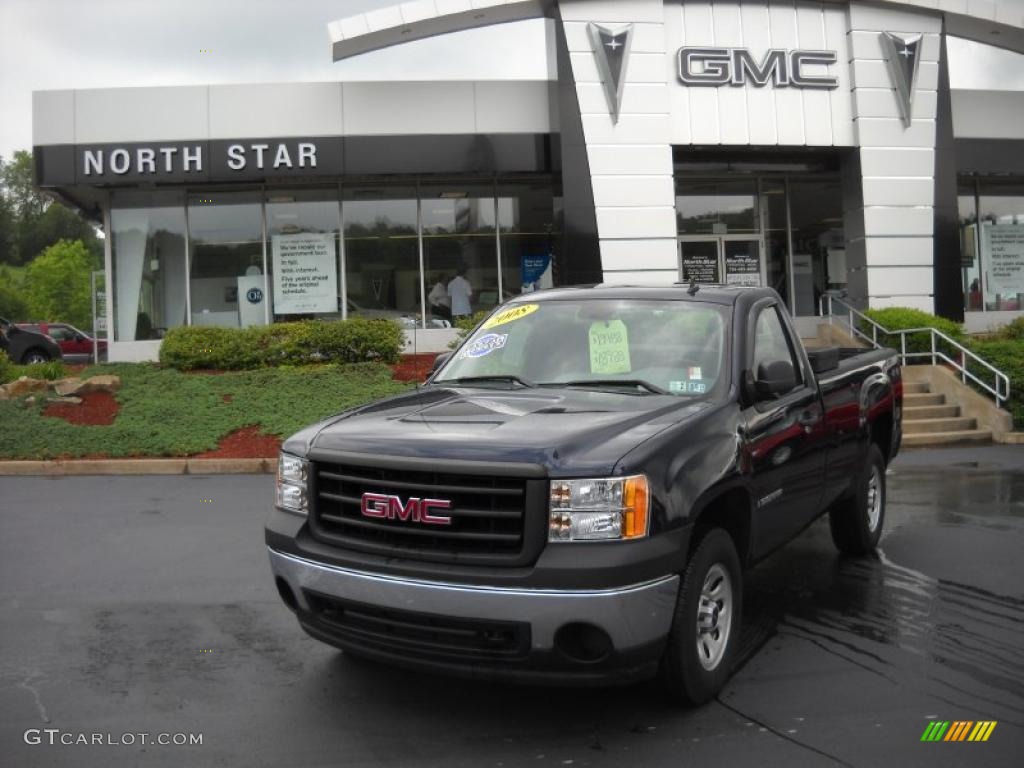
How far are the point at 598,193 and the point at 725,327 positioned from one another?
537 inches

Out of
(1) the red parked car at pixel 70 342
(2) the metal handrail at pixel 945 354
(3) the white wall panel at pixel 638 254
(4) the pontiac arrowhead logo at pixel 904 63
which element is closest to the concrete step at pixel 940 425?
(2) the metal handrail at pixel 945 354

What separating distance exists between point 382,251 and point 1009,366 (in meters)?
12.3

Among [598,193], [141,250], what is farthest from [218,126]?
[598,193]

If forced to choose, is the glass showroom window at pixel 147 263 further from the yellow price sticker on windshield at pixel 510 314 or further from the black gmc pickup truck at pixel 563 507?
the black gmc pickup truck at pixel 563 507

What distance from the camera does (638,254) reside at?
18359mm

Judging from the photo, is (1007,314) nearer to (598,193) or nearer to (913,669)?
(598,193)

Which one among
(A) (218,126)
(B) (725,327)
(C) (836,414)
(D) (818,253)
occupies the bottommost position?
(C) (836,414)

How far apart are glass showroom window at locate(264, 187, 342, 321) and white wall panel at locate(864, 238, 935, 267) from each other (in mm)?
10828

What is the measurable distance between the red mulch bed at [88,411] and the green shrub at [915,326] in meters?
12.7

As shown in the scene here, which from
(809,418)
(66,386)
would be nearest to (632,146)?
(66,386)

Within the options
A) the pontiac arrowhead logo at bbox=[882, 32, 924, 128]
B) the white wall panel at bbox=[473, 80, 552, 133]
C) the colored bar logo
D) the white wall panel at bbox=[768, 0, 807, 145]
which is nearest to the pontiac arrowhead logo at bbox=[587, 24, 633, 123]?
the white wall panel at bbox=[473, 80, 552, 133]

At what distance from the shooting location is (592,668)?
11.9 feet

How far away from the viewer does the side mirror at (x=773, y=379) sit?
4738 mm

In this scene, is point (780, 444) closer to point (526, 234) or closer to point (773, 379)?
point (773, 379)
